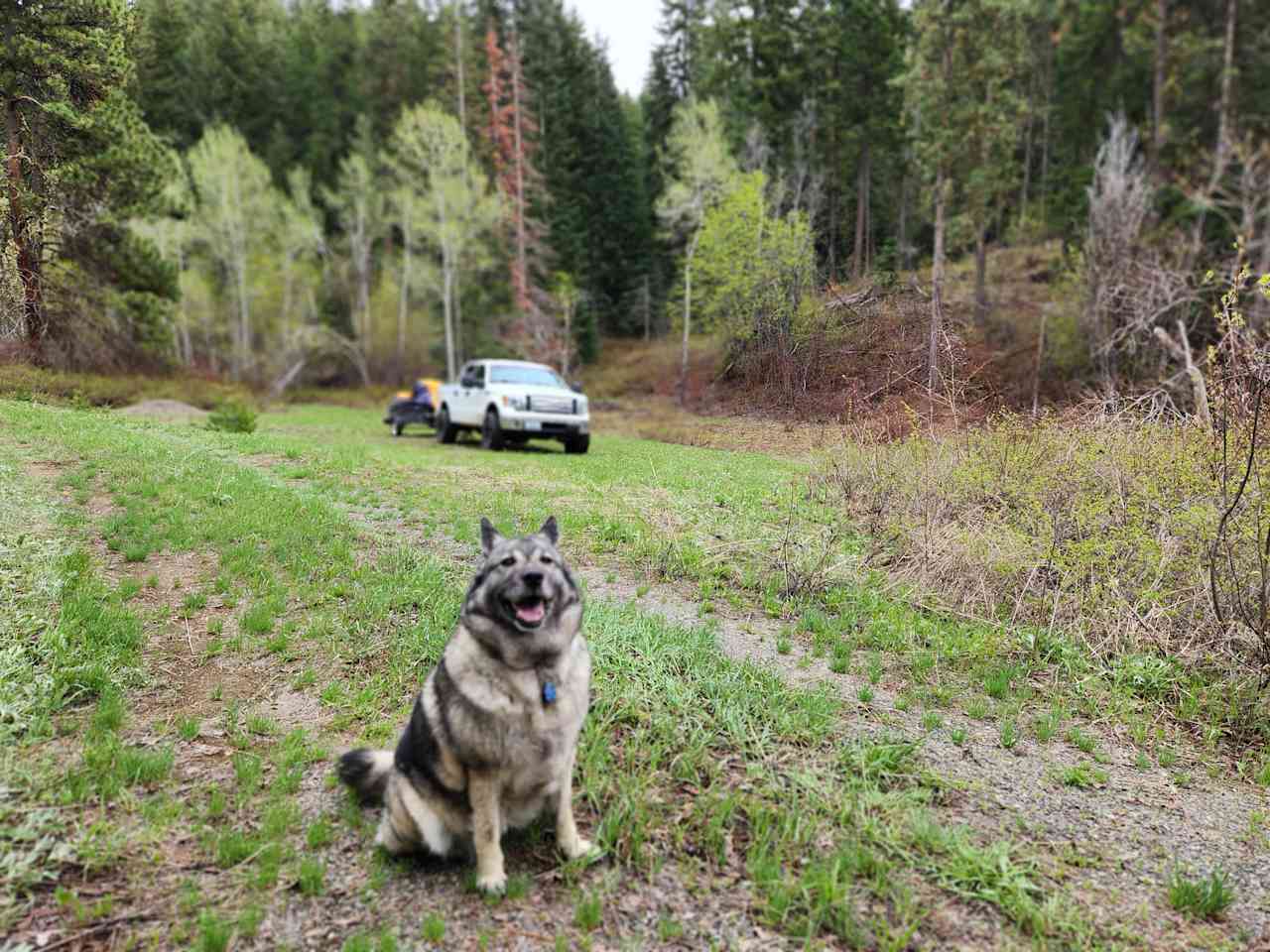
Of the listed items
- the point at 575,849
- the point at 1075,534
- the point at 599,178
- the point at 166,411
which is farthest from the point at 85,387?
the point at 599,178

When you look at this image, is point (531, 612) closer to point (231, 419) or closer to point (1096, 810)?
point (1096, 810)

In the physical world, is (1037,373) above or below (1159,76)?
below

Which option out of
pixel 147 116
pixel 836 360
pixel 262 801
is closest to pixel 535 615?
pixel 262 801

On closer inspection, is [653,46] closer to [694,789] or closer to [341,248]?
[341,248]

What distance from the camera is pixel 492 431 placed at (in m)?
15.5

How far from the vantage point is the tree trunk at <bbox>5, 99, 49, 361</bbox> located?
260 inches

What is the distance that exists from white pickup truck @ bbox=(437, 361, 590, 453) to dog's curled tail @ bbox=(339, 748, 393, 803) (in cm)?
1140

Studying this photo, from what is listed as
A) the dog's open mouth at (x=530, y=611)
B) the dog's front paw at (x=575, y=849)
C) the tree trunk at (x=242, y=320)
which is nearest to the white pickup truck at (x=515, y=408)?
the dog's front paw at (x=575, y=849)

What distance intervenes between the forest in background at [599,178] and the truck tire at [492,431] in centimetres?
636

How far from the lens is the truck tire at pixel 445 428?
17.4 m

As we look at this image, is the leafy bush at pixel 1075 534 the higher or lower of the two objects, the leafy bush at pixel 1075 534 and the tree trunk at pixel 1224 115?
the lower

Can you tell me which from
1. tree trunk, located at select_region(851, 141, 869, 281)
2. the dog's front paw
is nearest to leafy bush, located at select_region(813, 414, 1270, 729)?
tree trunk, located at select_region(851, 141, 869, 281)

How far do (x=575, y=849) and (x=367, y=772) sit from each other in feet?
3.75

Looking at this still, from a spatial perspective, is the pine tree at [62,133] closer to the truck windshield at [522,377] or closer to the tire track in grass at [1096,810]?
the truck windshield at [522,377]
